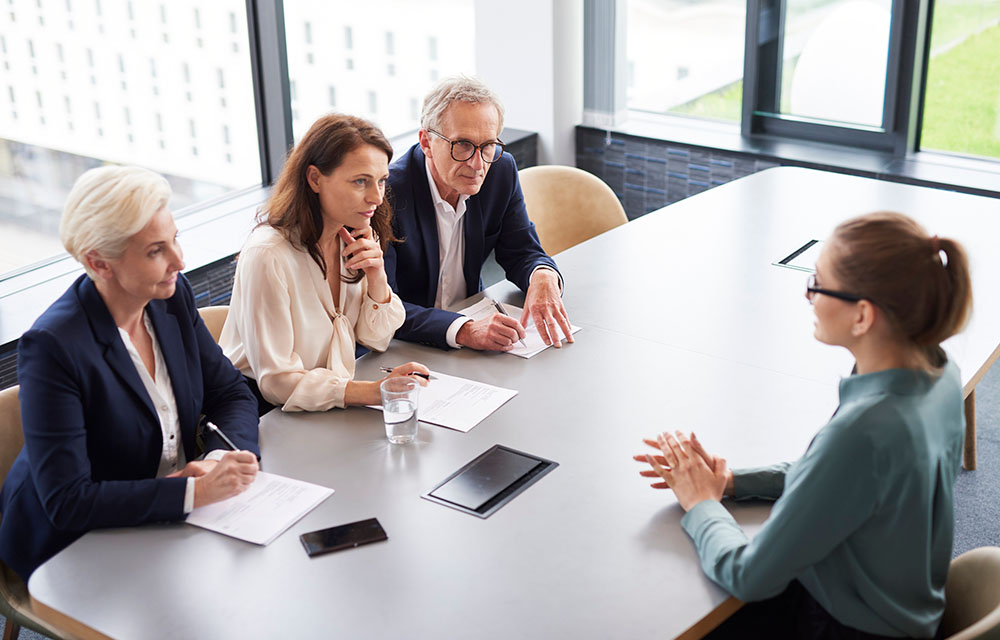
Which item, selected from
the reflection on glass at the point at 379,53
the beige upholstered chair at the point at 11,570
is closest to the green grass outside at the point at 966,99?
the reflection on glass at the point at 379,53

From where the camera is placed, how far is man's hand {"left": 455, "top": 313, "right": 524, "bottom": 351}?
2.36 metres

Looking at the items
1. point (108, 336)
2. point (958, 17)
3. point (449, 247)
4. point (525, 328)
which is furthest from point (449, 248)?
Result: point (958, 17)

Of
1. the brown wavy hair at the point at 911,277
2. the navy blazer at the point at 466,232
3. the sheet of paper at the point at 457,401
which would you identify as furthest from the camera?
the navy blazer at the point at 466,232

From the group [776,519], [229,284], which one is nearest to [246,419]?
[776,519]

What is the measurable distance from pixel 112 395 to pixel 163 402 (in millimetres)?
152

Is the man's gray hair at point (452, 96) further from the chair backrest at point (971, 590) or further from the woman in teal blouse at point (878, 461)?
the chair backrest at point (971, 590)

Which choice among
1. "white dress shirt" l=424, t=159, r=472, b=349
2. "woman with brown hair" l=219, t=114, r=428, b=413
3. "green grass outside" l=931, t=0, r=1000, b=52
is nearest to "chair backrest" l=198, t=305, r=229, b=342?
"woman with brown hair" l=219, t=114, r=428, b=413

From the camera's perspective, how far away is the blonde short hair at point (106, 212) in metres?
1.74

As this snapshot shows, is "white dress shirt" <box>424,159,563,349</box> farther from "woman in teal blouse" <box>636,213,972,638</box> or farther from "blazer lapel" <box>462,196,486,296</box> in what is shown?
"woman in teal blouse" <box>636,213,972,638</box>

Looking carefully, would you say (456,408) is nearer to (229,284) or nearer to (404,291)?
(404,291)

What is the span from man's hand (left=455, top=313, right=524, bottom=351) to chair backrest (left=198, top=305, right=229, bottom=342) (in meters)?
0.59

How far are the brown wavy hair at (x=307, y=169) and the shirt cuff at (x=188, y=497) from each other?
69 cm

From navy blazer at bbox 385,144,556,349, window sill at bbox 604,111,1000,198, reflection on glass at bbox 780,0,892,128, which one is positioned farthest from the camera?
reflection on glass at bbox 780,0,892,128

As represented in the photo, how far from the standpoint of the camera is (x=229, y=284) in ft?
11.9
